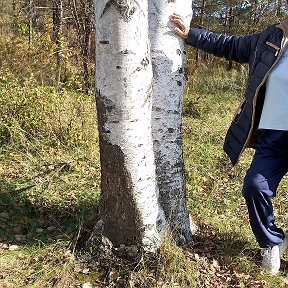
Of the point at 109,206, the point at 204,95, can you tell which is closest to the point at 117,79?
the point at 109,206

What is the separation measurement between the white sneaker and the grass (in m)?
0.07

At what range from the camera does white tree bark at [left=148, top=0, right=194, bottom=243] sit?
105 inches

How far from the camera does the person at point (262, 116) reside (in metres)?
2.65

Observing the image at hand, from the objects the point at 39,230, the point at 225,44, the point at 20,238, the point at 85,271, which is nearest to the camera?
the point at 85,271

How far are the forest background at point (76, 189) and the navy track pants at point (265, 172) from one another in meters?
0.48

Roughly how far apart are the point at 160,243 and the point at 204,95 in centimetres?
779

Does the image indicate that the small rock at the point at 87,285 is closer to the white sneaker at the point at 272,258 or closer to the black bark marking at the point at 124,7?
the white sneaker at the point at 272,258

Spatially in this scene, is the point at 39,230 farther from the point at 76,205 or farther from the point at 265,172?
the point at 265,172

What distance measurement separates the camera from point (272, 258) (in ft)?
9.80

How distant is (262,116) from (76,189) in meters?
2.12

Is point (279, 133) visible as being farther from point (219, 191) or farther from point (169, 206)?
point (219, 191)

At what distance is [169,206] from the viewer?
9.88 ft

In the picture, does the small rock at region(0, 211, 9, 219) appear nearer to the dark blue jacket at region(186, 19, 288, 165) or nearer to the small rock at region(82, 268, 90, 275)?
the small rock at region(82, 268, 90, 275)

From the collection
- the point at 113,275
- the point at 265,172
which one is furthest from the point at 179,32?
the point at 113,275
